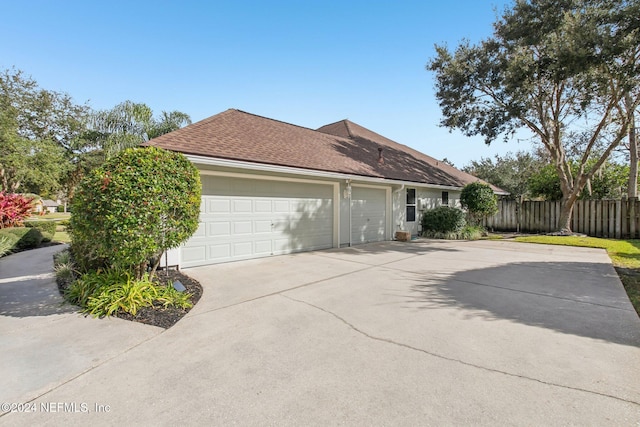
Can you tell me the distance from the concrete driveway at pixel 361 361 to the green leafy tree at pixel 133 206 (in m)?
1.09

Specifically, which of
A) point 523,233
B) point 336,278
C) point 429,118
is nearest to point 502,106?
point 429,118

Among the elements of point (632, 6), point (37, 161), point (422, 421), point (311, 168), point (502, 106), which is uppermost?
point (632, 6)

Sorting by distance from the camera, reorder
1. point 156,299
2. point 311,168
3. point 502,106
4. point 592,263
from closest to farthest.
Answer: point 156,299 → point 592,263 → point 311,168 → point 502,106

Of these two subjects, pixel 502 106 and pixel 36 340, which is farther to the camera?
pixel 502 106

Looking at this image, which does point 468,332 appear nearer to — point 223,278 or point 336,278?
point 336,278

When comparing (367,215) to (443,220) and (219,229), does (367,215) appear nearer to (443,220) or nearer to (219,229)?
(443,220)

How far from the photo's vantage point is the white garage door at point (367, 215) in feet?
37.1

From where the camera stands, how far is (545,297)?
195 inches

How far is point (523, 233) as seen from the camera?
1563cm

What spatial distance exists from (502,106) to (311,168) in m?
10.2

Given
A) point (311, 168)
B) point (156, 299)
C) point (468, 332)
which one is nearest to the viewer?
point (468, 332)

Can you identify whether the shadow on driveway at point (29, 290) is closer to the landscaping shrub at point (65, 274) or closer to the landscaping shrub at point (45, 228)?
the landscaping shrub at point (65, 274)

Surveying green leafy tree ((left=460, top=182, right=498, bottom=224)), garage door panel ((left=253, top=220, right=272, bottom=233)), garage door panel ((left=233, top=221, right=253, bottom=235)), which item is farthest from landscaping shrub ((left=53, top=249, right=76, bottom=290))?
green leafy tree ((left=460, top=182, right=498, bottom=224))

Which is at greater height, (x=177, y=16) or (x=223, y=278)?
(x=177, y=16)
